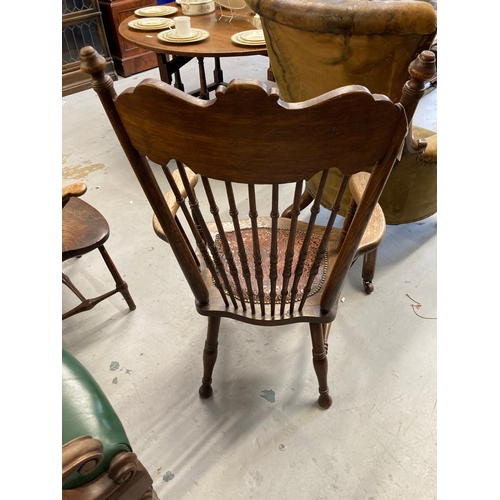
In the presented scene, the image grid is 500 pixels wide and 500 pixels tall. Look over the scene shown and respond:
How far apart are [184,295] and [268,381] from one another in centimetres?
55

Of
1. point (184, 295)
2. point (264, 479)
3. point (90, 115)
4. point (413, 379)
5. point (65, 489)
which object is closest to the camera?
point (65, 489)

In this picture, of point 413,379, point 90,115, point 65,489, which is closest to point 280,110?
point 65,489

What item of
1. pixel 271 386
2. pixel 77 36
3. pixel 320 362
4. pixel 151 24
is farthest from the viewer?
pixel 77 36

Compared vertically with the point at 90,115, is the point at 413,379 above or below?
below

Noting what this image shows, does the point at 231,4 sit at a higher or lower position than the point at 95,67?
lower

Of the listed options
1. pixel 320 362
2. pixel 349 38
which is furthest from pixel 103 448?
pixel 349 38

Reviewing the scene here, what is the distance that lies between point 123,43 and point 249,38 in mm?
1864

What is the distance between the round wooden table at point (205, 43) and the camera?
2.00 metres

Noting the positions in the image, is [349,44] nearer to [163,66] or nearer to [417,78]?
[417,78]

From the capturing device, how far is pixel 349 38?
1.04 meters

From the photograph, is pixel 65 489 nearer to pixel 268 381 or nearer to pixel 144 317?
pixel 268 381

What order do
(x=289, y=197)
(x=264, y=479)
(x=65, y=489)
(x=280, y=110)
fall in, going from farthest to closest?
(x=289, y=197)
(x=264, y=479)
(x=65, y=489)
(x=280, y=110)

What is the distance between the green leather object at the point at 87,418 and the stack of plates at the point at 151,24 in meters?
2.04

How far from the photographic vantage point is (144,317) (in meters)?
1.68
